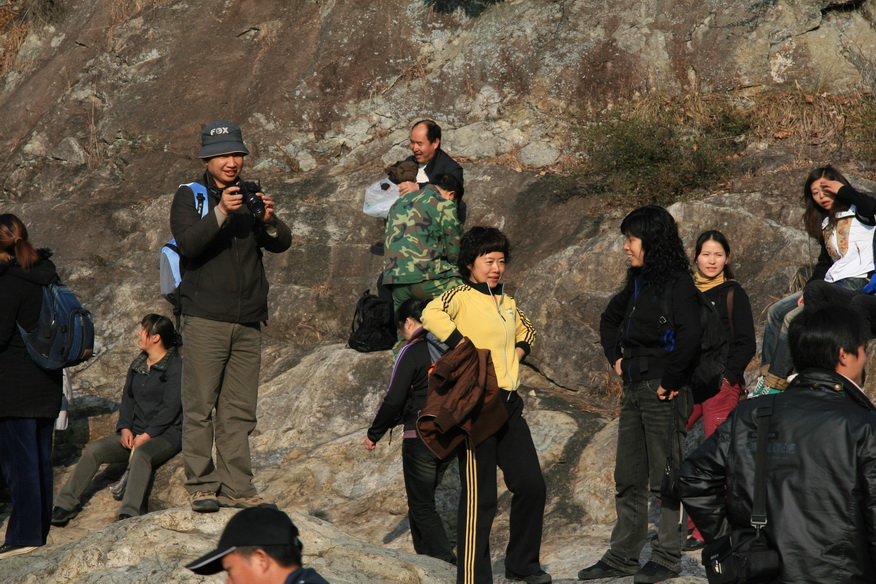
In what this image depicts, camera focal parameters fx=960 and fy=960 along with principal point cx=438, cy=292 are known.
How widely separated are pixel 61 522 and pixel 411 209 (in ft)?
13.0

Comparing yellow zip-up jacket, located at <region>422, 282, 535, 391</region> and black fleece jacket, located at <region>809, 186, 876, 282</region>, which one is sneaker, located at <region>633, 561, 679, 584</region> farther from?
black fleece jacket, located at <region>809, 186, 876, 282</region>

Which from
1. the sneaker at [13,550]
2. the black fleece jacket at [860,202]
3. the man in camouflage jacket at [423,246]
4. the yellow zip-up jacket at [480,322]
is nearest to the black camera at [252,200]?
the yellow zip-up jacket at [480,322]

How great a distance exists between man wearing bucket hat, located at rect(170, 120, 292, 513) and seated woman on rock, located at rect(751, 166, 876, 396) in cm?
338

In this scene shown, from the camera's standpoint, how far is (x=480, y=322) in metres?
5.58

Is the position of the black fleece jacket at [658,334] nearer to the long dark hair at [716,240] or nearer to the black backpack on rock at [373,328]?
the long dark hair at [716,240]

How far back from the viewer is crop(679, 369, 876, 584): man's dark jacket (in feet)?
10.2

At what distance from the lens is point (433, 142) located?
30.8 feet

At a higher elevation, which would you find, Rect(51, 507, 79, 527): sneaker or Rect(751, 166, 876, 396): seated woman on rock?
Rect(751, 166, 876, 396): seated woman on rock

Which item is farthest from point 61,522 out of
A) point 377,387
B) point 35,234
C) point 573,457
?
point 35,234

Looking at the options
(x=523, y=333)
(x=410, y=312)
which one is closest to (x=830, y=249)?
(x=523, y=333)

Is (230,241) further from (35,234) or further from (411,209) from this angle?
(35,234)

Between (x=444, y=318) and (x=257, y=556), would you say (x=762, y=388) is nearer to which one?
(x=444, y=318)

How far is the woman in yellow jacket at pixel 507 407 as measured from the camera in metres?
5.32

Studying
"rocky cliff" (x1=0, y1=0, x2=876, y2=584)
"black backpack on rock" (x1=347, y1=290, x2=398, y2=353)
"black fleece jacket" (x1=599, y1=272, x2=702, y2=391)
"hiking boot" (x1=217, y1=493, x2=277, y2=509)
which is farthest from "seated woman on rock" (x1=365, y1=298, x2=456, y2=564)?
"black backpack on rock" (x1=347, y1=290, x2=398, y2=353)
